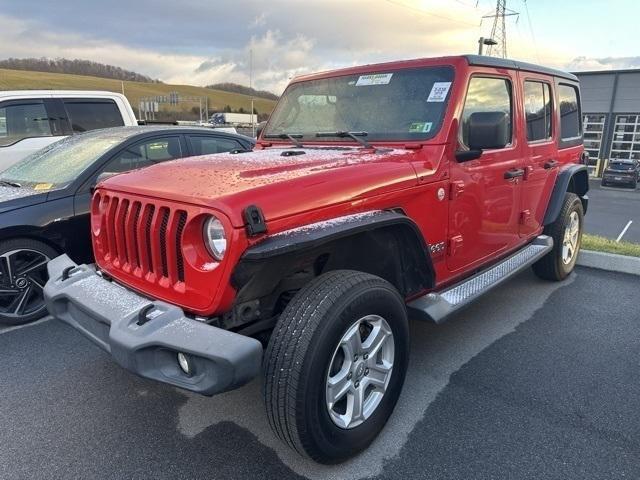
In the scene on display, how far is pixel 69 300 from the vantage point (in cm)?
251

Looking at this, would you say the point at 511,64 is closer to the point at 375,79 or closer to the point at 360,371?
the point at 375,79

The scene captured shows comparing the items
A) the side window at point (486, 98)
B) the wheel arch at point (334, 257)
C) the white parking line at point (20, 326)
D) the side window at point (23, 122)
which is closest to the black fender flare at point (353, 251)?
the wheel arch at point (334, 257)

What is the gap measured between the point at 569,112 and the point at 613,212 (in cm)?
1718

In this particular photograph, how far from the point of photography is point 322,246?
241 centimetres

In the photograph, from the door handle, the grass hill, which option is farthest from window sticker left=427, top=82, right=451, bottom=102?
the grass hill

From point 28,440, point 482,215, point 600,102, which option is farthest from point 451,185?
point 600,102

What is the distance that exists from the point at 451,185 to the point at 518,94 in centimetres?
135

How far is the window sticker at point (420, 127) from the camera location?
3070mm

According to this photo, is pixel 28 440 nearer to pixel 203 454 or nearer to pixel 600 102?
pixel 203 454

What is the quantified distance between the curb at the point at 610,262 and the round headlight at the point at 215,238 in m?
4.84

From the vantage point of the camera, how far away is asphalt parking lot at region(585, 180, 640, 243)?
595 inches

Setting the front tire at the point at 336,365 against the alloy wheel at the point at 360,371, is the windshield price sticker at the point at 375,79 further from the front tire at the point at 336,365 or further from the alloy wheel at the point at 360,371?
the alloy wheel at the point at 360,371

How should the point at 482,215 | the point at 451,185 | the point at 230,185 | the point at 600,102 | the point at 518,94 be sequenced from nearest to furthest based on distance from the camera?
the point at 230,185, the point at 451,185, the point at 482,215, the point at 518,94, the point at 600,102

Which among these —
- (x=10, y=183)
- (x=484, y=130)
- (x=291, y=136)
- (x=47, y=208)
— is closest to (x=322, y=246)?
(x=484, y=130)
